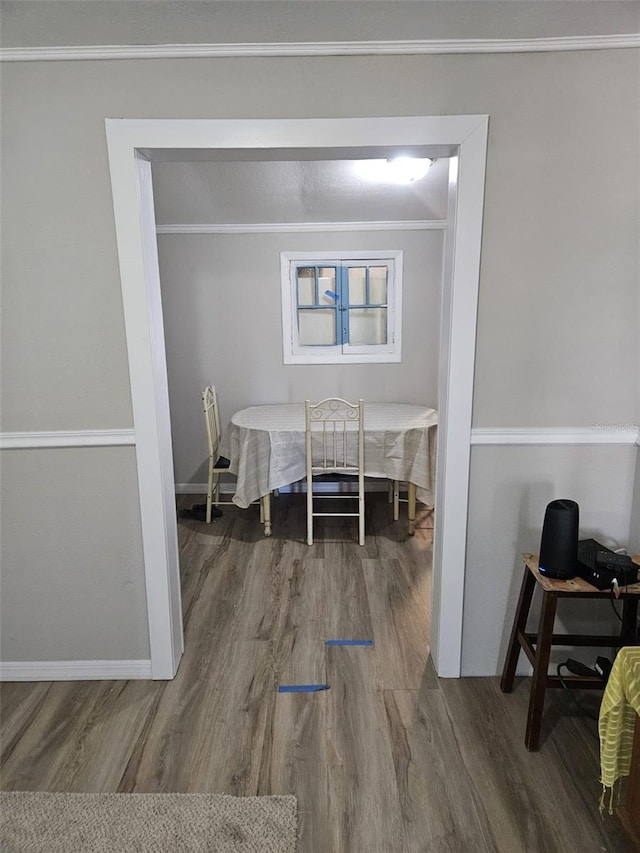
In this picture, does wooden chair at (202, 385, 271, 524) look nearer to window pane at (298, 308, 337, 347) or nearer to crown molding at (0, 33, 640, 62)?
window pane at (298, 308, 337, 347)

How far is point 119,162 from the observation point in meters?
1.72

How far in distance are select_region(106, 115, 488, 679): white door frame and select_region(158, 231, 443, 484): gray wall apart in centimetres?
224

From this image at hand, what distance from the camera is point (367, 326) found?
424cm

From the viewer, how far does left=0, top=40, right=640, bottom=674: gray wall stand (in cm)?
168

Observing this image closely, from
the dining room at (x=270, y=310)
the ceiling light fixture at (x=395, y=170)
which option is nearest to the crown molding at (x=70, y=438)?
the ceiling light fixture at (x=395, y=170)

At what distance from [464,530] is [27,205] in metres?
1.89

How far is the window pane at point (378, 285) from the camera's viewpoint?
4148 mm

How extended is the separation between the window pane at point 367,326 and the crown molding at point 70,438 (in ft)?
8.56

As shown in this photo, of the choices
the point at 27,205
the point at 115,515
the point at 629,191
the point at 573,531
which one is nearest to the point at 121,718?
Result: the point at 115,515

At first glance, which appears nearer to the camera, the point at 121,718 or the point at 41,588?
the point at 121,718

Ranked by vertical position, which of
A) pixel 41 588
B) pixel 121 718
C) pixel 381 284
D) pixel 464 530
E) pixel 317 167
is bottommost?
pixel 121 718

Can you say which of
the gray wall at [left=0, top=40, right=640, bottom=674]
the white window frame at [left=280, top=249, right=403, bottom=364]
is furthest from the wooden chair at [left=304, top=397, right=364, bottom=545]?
the gray wall at [left=0, top=40, right=640, bottom=674]

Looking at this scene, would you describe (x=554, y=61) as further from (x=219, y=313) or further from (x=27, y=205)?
(x=219, y=313)

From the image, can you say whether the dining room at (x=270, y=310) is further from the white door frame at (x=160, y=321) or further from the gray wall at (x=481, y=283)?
the gray wall at (x=481, y=283)
